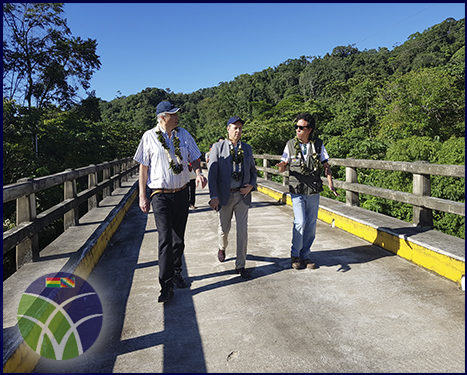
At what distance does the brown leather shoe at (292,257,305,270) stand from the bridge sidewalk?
0.07 meters

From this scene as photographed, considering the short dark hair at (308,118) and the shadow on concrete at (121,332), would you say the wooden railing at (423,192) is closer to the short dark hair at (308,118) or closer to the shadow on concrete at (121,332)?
the short dark hair at (308,118)

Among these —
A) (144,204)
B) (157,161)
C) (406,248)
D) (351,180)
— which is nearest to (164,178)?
(157,161)

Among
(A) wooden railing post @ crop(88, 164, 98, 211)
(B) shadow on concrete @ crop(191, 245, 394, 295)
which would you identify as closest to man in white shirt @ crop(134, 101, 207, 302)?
(B) shadow on concrete @ crop(191, 245, 394, 295)

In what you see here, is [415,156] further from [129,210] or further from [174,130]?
[174,130]

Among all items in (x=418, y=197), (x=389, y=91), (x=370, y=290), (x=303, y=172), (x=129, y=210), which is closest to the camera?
(x=370, y=290)

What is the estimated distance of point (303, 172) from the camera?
455cm

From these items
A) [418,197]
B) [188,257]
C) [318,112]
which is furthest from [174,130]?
[318,112]

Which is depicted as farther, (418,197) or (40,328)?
(418,197)

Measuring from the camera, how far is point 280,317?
10.9 feet

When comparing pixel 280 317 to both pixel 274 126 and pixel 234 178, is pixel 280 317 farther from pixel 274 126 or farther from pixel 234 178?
pixel 274 126

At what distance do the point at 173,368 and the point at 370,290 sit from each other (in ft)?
7.32

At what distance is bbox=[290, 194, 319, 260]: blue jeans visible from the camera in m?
4.59

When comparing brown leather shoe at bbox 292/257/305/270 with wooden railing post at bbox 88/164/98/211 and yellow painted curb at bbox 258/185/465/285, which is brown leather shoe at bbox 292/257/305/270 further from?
wooden railing post at bbox 88/164/98/211

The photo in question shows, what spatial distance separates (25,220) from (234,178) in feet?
7.60
